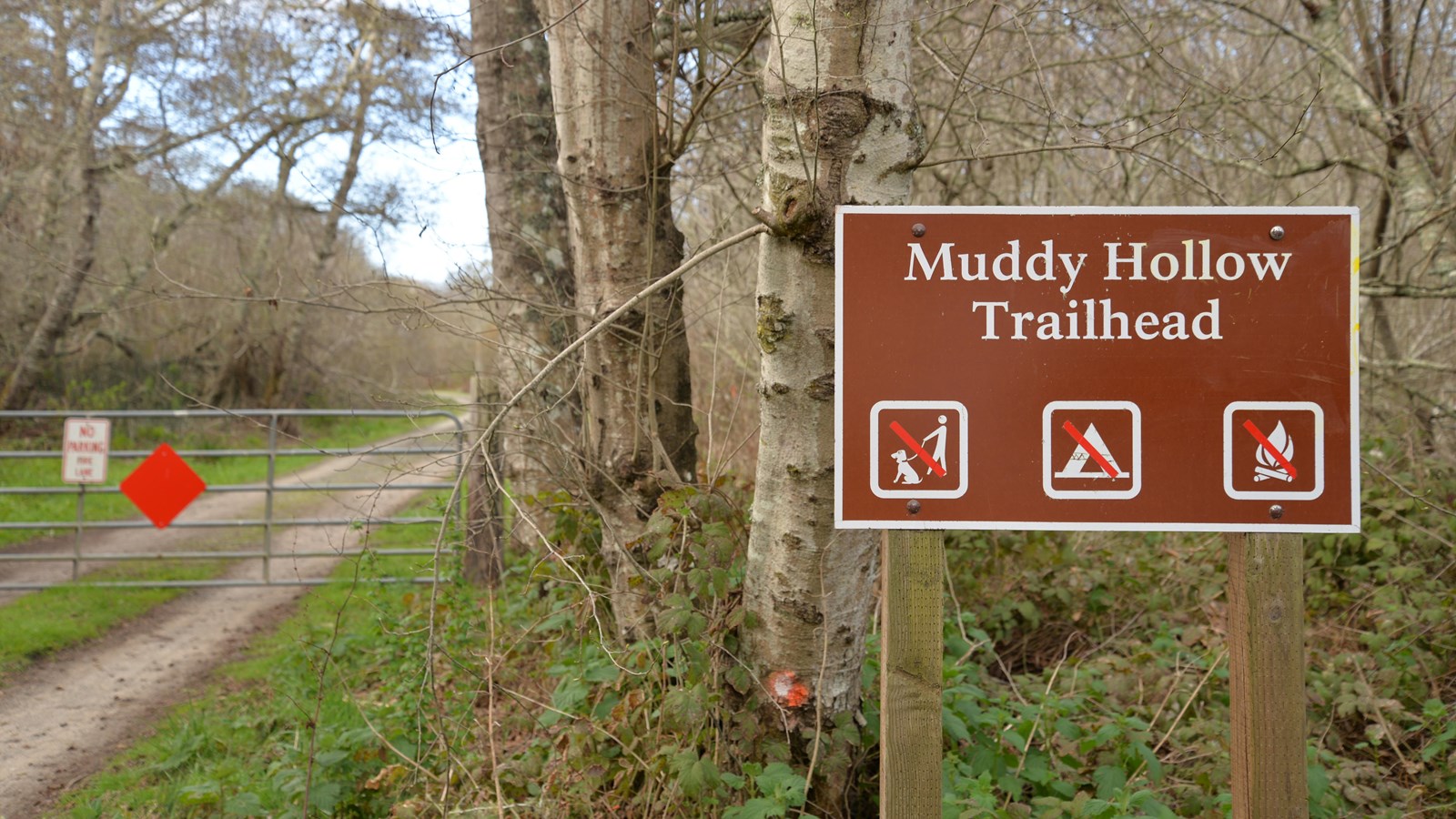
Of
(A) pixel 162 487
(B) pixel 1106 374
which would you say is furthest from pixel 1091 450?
(A) pixel 162 487

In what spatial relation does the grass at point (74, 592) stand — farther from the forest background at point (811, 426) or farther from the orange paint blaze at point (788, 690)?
the orange paint blaze at point (788, 690)

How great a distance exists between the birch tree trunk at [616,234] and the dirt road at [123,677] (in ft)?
2.39

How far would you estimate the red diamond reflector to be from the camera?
26.6 feet

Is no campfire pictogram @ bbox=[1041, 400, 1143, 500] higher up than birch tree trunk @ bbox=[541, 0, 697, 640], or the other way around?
birch tree trunk @ bbox=[541, 0, 697, 640]

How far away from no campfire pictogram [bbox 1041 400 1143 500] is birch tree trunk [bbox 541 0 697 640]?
2253 mm

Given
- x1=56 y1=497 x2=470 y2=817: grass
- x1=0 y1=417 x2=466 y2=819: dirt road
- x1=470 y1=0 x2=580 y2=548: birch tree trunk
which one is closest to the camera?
x1=56 y1=497 x2=470 y2=817: grass

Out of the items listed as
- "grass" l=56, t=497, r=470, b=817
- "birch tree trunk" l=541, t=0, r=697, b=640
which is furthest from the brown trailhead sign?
"birch tree trunk" l=541, t=0, r=697, b=640

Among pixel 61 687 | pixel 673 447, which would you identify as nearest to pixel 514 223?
pixel 673 447

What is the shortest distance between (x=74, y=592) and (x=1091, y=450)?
8123 millimetres

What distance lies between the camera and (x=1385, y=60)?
5793mm

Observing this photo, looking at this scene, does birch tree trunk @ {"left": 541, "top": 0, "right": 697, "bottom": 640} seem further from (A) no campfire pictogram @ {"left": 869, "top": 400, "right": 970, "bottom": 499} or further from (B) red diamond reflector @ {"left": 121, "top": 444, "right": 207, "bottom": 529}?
(B) red diamond reflector @ {"left": 121, "top": 444, "right": 207, "bottom": 529}

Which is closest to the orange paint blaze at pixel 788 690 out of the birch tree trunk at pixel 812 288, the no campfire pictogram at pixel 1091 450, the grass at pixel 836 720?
the birch tree trunk at pixel 812 288

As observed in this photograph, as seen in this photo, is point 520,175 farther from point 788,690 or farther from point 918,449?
point 918,449

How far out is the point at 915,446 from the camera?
87.7 inches
